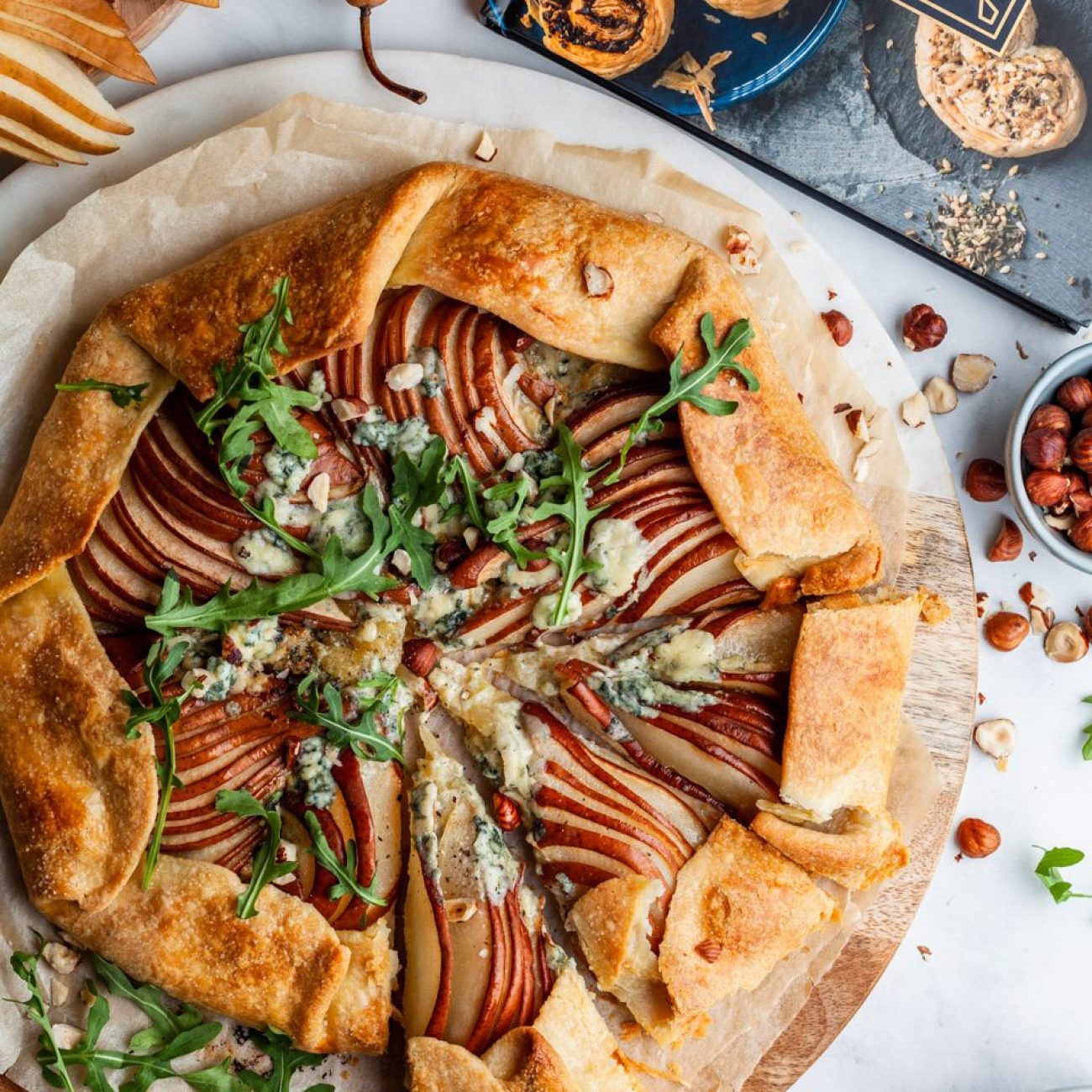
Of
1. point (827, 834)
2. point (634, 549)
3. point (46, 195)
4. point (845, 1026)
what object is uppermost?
point (46, 195)

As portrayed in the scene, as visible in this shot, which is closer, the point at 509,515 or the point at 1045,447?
the point at 509,515

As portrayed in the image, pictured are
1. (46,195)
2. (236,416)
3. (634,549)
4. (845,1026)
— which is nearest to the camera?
(236,416)

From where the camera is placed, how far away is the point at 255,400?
3867 millimetres

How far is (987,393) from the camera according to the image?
492 cm

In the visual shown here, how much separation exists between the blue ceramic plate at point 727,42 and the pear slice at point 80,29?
142 cm

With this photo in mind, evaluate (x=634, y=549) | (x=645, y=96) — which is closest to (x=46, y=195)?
(x=645, y=96)

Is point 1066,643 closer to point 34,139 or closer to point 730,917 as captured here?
point 730,917

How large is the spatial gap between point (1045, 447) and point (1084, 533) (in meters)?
0.38

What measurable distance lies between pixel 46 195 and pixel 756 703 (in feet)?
11.1

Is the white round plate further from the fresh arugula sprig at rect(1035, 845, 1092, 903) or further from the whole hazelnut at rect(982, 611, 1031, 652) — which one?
the fresh arugula sprig at rect(1035, 845, 1092, 903)

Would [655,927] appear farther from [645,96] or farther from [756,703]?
[645,96]

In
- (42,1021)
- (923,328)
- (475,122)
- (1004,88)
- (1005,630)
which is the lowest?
(42,1021)

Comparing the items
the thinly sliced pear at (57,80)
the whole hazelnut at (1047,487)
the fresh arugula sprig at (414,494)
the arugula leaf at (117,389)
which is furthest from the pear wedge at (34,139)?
the whole hazelnut at (1047,487)

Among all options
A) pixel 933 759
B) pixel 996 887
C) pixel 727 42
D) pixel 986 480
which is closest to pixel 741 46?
pixel 727 42
